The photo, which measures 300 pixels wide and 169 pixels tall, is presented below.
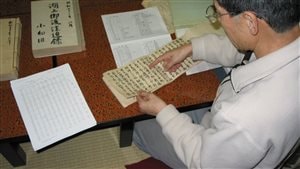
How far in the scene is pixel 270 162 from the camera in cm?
85

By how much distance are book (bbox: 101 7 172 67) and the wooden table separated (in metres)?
0.03

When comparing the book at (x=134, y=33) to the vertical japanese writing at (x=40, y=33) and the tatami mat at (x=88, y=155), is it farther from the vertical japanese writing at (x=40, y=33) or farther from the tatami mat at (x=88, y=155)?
the tatami mat at (x=88, y=155)

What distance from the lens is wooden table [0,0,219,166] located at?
37.8 inches

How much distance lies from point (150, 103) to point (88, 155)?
74 centimetres

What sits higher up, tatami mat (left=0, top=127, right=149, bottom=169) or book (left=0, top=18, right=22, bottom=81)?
book (left=0, top=18, right=22, bottom=81)

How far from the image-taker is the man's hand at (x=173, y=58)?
1090 millimetres

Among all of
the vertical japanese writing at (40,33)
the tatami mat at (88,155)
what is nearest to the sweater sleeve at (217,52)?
the vertical japanese writing at (40,33)

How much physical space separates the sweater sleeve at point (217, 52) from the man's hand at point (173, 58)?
0.10ft

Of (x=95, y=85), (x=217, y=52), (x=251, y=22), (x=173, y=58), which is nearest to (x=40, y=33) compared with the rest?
(x=95, y=85)

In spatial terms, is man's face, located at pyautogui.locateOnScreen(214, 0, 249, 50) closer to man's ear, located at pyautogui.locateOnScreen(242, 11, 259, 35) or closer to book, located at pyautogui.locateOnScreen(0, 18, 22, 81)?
man's ear, located at pyautogui.locateOnScreen(242, 11, 259, 35)

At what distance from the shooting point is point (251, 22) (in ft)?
2.39

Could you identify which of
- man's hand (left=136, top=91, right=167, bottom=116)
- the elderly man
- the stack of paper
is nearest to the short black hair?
the elderly man

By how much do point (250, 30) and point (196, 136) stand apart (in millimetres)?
336

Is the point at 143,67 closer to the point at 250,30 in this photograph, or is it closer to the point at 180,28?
the point at 180,28
